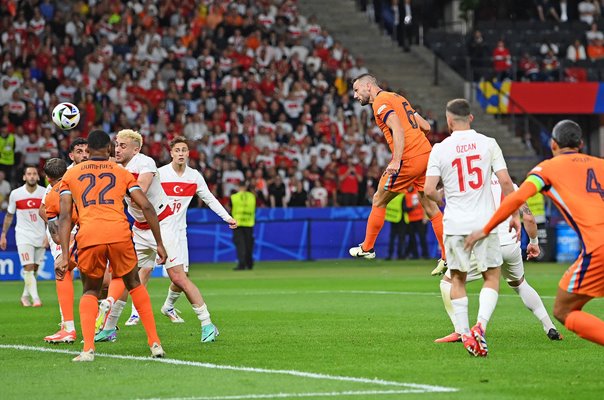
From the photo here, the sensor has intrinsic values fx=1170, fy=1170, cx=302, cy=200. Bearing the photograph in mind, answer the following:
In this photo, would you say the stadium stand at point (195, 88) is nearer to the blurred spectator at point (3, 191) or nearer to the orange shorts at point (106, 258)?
the blurred spectator at point (3, 191)

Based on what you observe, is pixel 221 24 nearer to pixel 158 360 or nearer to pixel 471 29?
pixel 471 29

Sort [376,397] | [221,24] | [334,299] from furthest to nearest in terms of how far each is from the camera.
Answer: [221,24] < [334,299] < [376,397]

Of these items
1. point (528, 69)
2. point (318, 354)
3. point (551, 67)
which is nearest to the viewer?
point (318, 354)

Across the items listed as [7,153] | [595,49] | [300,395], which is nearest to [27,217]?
[7,153]

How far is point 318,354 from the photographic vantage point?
11953mm

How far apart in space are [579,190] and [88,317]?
15.9ft

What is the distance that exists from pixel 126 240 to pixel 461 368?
3.45 metres

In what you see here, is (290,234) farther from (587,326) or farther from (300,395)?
(300,395)

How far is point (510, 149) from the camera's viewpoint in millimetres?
38281

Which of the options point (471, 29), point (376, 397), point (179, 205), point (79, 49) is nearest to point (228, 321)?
point (179, 205)

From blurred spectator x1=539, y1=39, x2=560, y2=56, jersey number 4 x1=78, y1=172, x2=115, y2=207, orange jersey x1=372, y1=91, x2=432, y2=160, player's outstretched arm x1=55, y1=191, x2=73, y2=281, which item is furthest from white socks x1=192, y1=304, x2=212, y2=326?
blurred spectator x1=539, y1=39, x2=560, y2=56

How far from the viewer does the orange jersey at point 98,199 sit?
1130cm

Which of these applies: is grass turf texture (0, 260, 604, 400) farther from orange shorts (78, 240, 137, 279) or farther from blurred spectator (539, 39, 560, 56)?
blurred spectator (539, 39, 560, 56)

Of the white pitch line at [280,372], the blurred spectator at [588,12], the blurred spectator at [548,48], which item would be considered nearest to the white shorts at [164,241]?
the white pitch line at [280,372]
